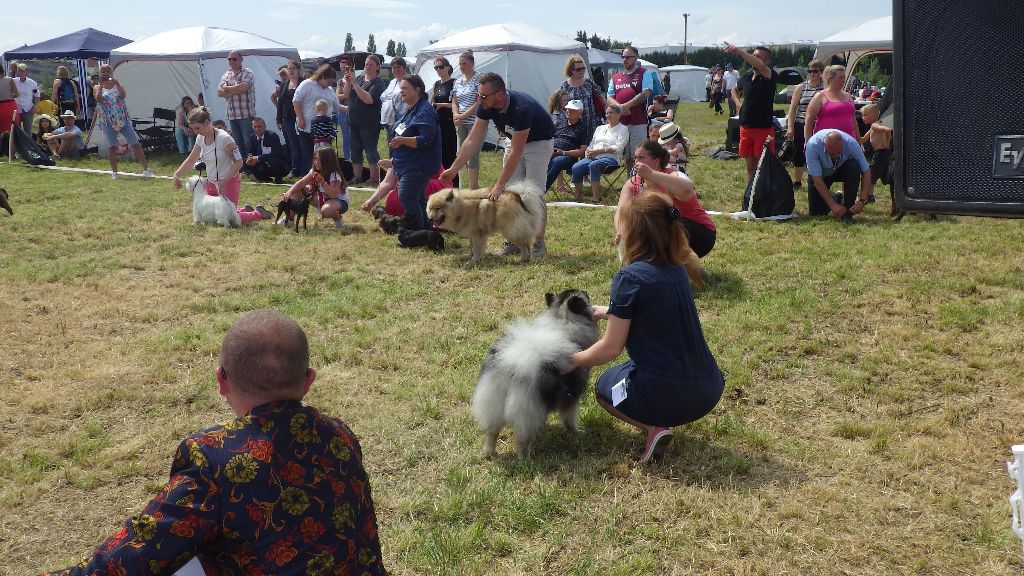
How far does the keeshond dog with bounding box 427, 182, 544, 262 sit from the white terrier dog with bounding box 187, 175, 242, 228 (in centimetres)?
354

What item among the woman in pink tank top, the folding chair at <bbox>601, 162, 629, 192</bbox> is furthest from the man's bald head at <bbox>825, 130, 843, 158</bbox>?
the folding chair at <bbox>601, 162, 629, 192</bbox>

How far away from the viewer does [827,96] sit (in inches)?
373

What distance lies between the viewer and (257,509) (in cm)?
183

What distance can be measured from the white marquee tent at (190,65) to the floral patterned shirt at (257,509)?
17249mm

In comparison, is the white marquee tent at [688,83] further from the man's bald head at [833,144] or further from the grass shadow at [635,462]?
the grass shadow at [635,462]

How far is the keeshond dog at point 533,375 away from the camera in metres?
3.66

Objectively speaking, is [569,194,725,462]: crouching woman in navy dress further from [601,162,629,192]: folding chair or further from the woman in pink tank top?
[601,162,629,192]: folding chair

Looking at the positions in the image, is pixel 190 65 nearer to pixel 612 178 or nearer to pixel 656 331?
pixel 612 178

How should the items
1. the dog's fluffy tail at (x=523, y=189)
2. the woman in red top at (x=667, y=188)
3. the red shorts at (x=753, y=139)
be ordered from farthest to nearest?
the red shorts at (x=753, y=139) → the dog's fluffy tail at (x=523, y=189) → the woman in red top at (x=667, y=188)

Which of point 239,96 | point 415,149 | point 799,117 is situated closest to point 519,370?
point 415,149

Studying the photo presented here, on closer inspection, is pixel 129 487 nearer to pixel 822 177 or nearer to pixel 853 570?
pixel 853 570

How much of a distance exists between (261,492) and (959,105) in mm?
1874

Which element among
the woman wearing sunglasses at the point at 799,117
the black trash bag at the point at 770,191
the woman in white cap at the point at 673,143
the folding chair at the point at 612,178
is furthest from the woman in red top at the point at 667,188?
the folding chair at the point at 612,178

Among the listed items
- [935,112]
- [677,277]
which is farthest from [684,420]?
[935,112]
